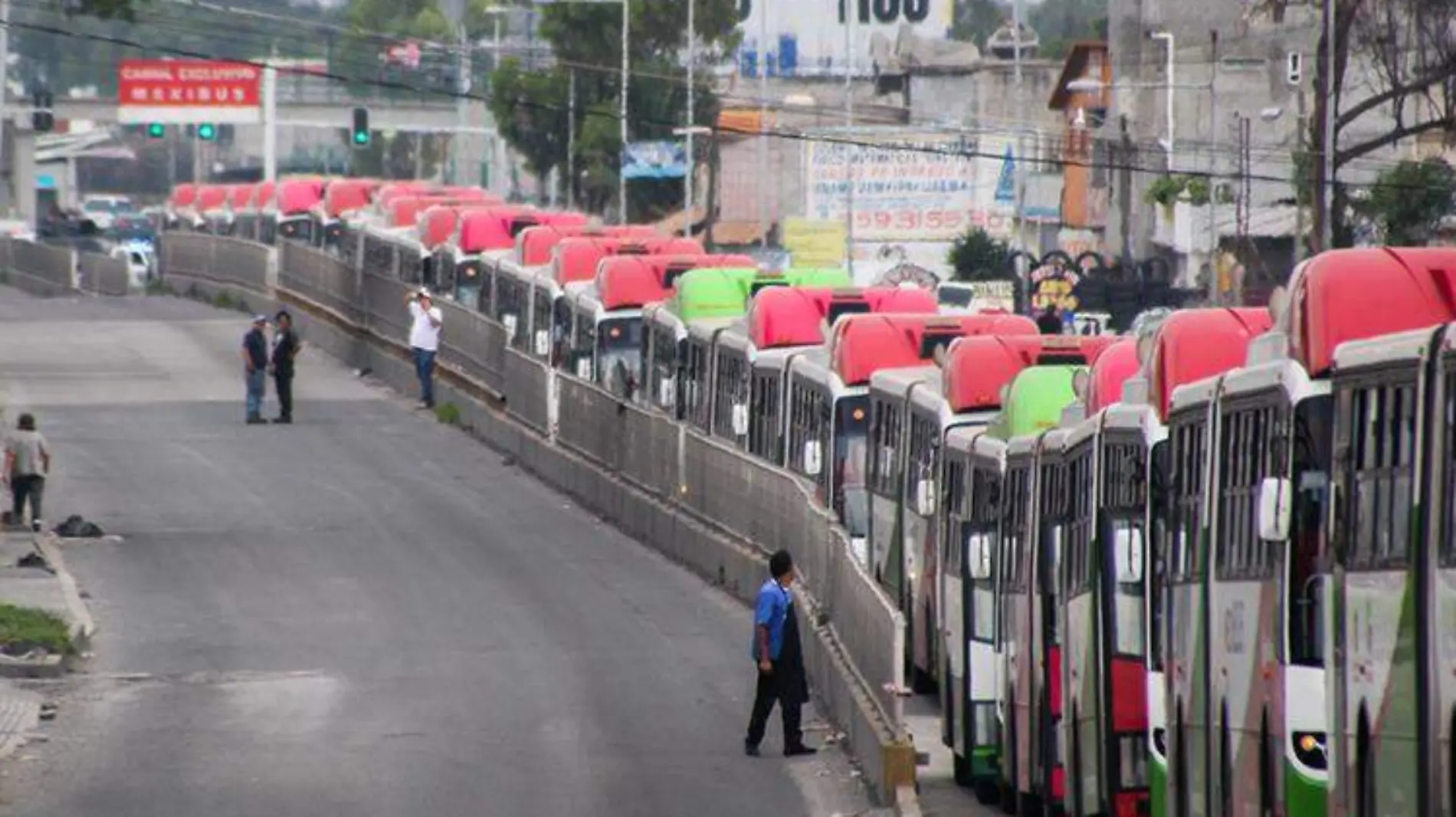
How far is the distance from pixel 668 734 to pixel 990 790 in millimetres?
3622

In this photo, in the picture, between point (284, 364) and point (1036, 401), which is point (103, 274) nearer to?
point (284, 364)

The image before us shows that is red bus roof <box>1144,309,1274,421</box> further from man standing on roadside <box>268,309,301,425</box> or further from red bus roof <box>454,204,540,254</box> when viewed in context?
red bus roof <box>454,204,540,254</box>

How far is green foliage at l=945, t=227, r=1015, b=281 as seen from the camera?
81188 millimetres

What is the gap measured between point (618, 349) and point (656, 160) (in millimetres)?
45489

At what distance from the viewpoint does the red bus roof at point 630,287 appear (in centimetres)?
4738

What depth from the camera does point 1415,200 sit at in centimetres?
5681

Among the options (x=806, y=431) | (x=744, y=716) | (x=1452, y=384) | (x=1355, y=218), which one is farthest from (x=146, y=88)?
(x=1452, y=384)

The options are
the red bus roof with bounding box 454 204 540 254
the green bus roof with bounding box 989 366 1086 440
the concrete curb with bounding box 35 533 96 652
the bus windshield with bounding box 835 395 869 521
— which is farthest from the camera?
the red bus roof with bounding box 454 204 540 254

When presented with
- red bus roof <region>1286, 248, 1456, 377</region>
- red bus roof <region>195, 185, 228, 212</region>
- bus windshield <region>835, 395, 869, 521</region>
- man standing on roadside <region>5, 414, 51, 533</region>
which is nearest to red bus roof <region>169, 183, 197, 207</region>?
red bus roof <region>195, 185, 228, 212</region>

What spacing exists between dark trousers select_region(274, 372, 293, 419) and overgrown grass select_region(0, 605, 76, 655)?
1994 cm

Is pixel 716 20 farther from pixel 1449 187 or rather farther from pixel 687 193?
pixel 1449 187

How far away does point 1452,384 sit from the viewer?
1196 centimetres

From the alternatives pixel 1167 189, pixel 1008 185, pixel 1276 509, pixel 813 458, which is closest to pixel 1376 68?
pixel 1167 189

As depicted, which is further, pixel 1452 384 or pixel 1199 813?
pixel 1199 813
